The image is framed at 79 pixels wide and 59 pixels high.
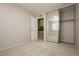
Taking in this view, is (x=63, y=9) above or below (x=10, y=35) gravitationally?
above

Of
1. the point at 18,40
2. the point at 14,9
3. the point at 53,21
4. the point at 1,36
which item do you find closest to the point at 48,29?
the point at 53,21

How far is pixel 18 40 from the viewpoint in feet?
11.0

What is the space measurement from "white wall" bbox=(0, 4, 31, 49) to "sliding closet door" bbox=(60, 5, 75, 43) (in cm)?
180

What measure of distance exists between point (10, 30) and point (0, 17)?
0.63 meters

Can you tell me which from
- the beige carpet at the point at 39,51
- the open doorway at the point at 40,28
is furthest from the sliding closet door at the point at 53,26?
the beige carpet at the point at 39,51

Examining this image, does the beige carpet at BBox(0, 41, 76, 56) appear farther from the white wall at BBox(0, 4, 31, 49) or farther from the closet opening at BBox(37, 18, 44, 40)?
the closet opening at BBox(37, 18, 44, 40)

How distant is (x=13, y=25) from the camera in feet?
10.0

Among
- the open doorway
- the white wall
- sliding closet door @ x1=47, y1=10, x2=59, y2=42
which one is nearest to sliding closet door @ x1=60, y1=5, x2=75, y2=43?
sliding closet door @ x1=47, y1=10, x2=59, y2=42

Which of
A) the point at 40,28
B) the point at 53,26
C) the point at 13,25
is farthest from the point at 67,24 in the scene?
the point at 13,25

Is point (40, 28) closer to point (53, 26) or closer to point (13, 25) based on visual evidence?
point (53, 26)

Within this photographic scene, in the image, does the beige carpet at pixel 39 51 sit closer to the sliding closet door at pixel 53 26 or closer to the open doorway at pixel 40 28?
the sliding closet door at pixel 53 26

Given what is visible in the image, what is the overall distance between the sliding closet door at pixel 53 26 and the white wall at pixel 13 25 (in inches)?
51.7

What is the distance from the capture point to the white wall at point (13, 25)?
2.63 m

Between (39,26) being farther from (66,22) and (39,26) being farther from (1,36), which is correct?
(1,36)
